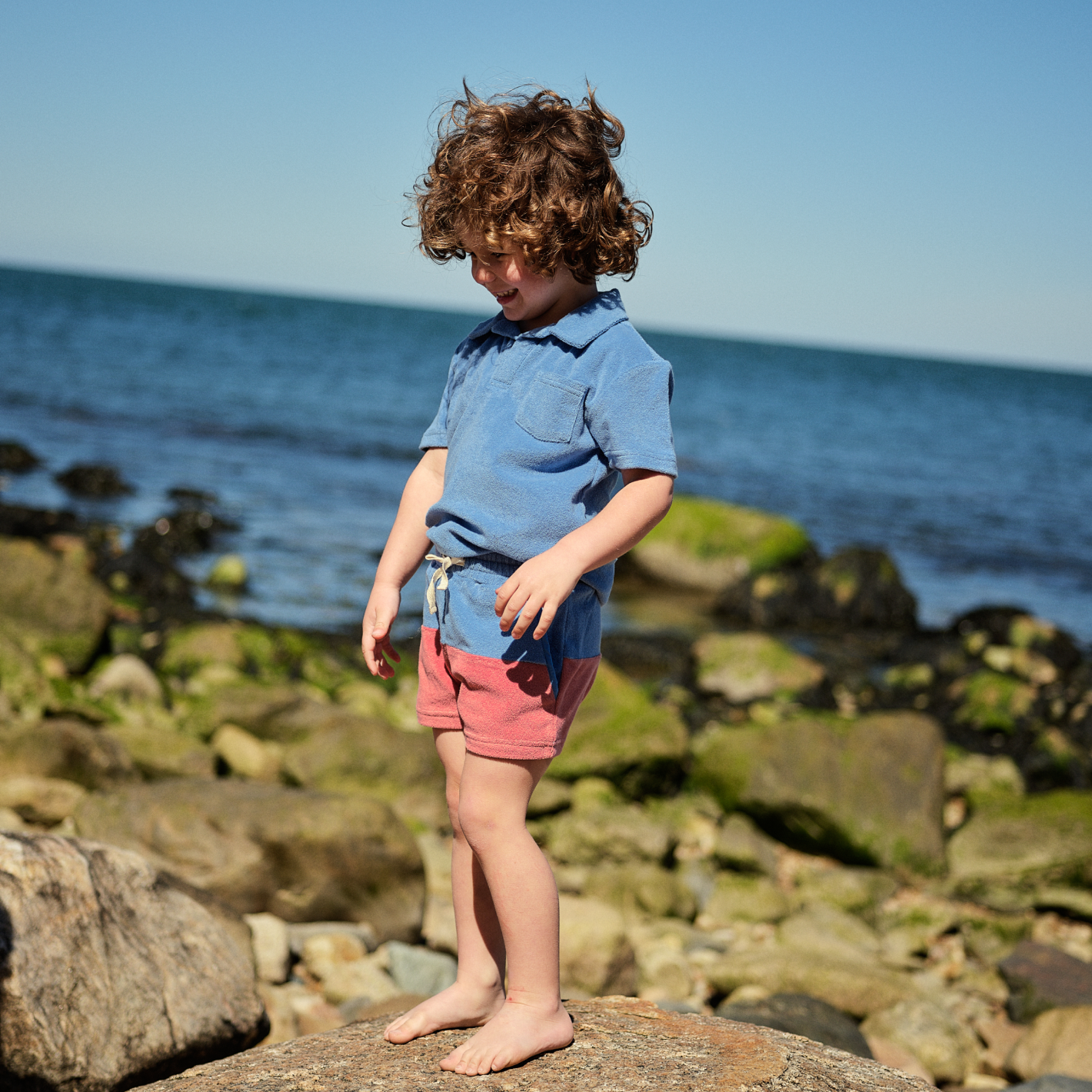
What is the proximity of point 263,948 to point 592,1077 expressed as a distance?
255 cm

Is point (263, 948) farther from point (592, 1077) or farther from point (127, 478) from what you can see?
point (127, 478)

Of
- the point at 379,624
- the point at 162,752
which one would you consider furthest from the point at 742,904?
the point at 379,624

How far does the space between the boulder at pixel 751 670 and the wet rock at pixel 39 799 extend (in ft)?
20.0

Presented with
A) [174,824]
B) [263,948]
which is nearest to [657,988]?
[263,948]

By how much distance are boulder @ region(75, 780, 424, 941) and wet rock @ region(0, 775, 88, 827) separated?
799 mm

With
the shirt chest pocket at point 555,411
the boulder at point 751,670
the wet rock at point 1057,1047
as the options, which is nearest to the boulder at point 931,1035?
the wet rock at point 1057,1047

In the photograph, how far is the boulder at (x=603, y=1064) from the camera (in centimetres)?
244

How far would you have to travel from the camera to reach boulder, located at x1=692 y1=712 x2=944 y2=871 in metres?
6.89

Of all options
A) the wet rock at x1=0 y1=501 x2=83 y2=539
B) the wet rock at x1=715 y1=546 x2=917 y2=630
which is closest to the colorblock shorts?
the wet rock at x1=715 y1=546 x2=917 y2=630

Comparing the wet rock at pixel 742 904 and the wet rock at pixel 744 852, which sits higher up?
the wet rock at pixel 744 852

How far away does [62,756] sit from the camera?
5.92m

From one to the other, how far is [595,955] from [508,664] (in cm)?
288

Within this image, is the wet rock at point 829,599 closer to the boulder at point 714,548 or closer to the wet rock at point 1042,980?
the boulder at point 714,548

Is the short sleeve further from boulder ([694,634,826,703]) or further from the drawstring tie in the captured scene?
boulder ([694,634,826,703])
